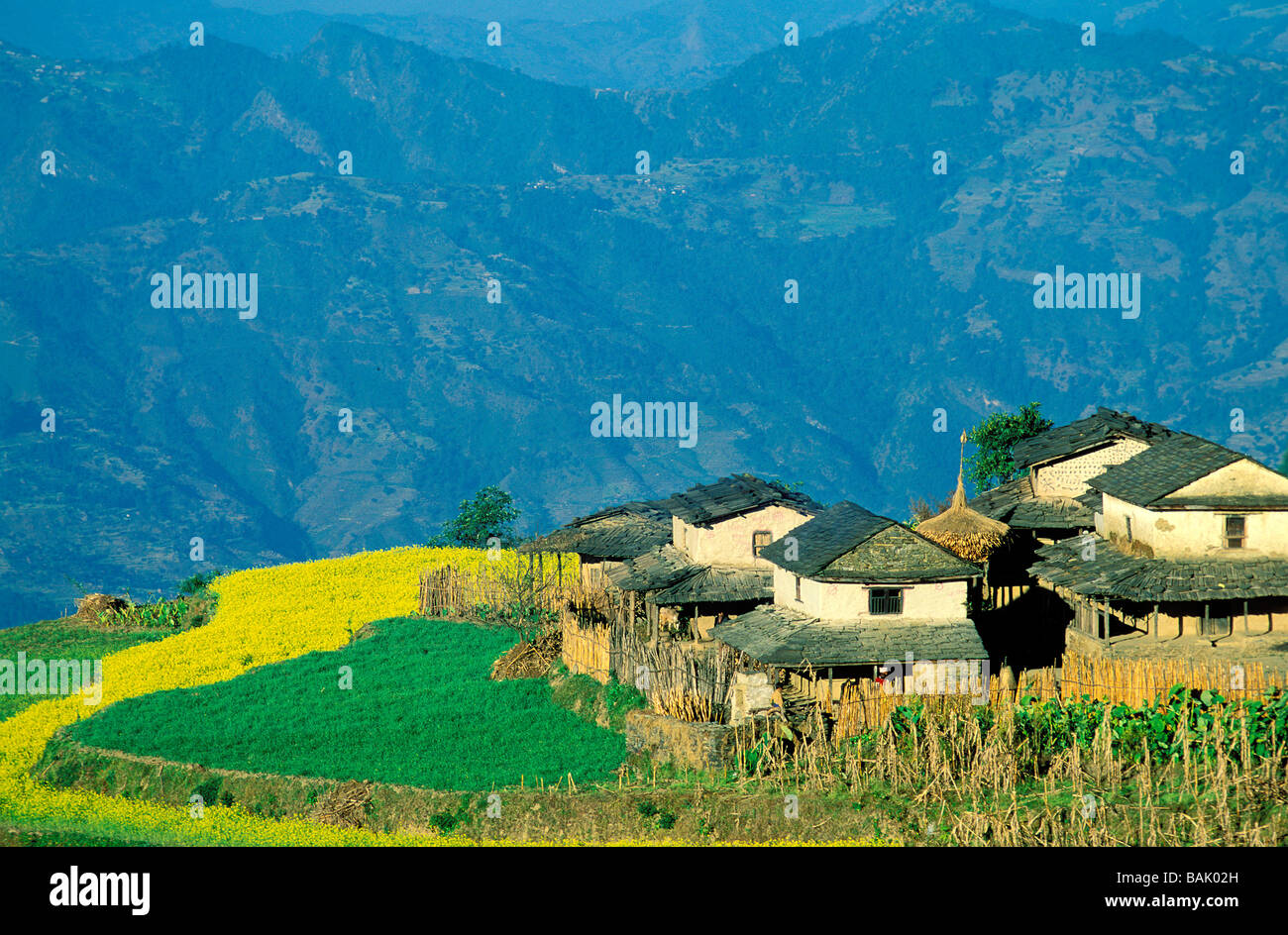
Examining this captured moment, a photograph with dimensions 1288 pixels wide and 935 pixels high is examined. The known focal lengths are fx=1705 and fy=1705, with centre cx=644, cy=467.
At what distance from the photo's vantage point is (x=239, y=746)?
4712 centimetres

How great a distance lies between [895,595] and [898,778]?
839cm

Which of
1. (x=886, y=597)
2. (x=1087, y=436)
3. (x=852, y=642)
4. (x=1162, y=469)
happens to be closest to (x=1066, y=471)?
(x=1087, y=436)

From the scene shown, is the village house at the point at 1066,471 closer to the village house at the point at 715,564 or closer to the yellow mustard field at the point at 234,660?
the village house at the point at 715,564

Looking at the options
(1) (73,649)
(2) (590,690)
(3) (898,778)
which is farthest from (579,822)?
(1) (73,649)

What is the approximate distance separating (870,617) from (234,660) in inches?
996

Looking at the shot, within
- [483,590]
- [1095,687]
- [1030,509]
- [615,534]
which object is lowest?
[1095,687]

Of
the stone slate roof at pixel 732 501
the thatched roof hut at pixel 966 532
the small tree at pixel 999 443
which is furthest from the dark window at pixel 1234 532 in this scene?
the small tree at pixel 999 443

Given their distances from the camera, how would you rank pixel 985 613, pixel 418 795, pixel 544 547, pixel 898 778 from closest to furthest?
pixel 898 778, pixel 418 795, pixel 985 613, pixel 544 547

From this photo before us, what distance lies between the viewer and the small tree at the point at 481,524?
4299 inches

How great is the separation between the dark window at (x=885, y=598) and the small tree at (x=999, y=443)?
4665 centimetres

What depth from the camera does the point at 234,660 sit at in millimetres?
60250

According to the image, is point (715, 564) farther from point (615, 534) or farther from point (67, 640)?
point (67, 640)

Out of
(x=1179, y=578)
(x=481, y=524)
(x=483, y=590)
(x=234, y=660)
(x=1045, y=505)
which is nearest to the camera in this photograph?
(x=1179, y=578)
